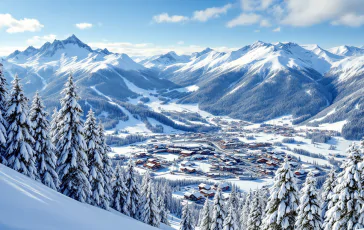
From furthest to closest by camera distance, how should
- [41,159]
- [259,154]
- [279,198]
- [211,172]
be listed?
1. [259,154]
2. [211,172]
3. [41,159]
4. [279,198]

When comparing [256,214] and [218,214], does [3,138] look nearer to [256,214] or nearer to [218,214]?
[218,214]

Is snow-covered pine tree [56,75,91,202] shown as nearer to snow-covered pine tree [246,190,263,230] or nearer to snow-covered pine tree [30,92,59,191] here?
snow-covered pine tree [30,92,59,191]

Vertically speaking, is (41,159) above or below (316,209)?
above

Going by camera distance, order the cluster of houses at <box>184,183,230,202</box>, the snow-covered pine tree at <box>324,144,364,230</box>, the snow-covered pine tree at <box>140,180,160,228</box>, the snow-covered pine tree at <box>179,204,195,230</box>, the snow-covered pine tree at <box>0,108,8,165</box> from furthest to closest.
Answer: the cluster of houses at <box>184,183,230,202</box> < the snow-covered pine tree at <box>179,204,195,230</box> < the snow-covered pine tree at <box>140,180,160,228</box> < the snow-covered pine tree at <box>0,108,8,165</box> < the snow-covered pine tree at <box>324,144,364,230</box>

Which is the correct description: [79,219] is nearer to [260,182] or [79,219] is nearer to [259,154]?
[260,182]

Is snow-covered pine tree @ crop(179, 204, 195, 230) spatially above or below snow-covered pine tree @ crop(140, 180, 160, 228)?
below

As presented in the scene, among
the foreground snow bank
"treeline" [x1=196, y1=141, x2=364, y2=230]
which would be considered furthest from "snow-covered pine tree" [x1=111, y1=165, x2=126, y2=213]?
the foreground snow bank

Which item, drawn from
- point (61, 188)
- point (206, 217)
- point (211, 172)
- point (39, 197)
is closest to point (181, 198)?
point (211, 172)
